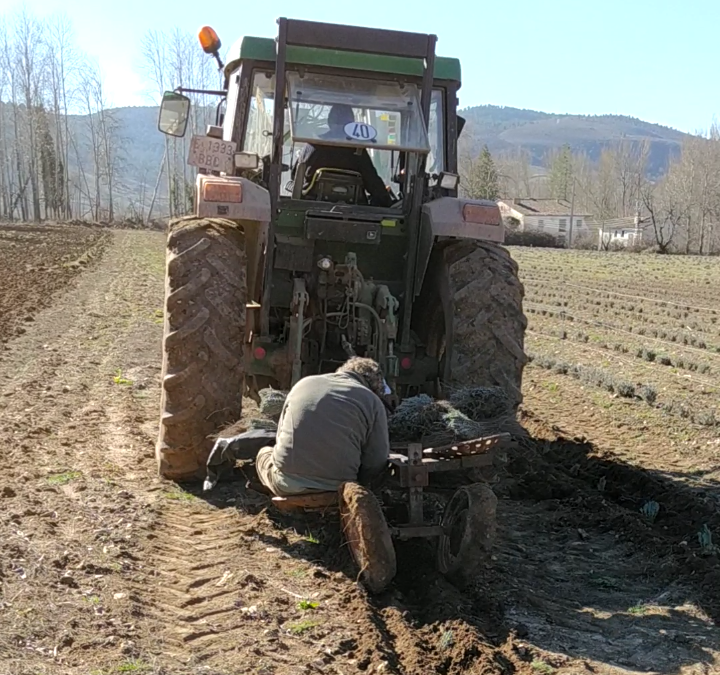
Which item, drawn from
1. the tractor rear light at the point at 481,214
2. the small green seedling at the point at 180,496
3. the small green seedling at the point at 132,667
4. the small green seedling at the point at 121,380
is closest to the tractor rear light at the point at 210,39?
the tractor rear light at the point at 481,214

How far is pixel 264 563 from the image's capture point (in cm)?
472

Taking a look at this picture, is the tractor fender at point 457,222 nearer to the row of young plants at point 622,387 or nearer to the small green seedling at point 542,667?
the row of young plants at point 622,387

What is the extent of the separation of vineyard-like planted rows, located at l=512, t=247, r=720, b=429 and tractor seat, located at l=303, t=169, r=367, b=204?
3726mm

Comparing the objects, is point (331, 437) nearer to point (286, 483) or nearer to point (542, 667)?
point (286, 483)

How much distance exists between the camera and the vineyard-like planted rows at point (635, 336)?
9609mm

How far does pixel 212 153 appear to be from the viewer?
625 cm

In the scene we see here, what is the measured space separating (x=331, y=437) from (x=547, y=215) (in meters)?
94.2

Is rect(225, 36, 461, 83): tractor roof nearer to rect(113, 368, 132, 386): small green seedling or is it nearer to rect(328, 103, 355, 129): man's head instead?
rect(328, 103, 355, 129): man's head

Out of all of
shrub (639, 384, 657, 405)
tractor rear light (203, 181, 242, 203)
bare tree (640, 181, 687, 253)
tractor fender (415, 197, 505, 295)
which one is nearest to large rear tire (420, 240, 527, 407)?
tractor fender (415, 197, 505, 295)

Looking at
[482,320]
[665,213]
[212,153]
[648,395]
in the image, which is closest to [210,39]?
[212,153]

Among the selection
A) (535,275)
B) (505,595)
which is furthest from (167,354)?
→ (535,275)

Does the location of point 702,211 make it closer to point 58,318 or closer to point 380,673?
point 58,318

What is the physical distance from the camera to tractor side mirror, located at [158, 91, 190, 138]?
6.65 m

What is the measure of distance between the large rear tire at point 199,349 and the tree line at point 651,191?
4936cm
